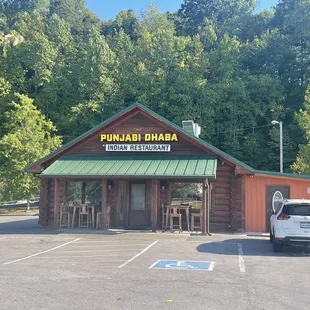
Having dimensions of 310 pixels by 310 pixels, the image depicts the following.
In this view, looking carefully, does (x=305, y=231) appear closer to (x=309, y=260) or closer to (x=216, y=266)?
(x=309, y=260)

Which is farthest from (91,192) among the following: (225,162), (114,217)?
(225,162)

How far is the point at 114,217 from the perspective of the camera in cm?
2147

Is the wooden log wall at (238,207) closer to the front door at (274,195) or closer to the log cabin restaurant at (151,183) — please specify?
the log cabin restaurant at (151,183)

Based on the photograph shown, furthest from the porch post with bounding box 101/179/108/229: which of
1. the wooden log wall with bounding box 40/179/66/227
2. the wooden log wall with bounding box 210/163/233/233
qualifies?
the wooden log wall with bounding box 210/163/233/233

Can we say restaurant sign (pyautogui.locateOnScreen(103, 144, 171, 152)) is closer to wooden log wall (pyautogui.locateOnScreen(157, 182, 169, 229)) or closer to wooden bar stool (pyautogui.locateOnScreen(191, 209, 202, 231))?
wooden log wall (pyautogui.locateOnScreen(157, 182, 169, 229))

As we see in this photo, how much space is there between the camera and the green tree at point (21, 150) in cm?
3606

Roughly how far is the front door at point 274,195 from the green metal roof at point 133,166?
290cm

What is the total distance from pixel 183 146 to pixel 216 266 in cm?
1022

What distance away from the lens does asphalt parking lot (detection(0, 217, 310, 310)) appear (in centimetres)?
756

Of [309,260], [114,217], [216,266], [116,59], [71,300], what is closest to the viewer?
[71,300]

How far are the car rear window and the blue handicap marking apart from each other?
3633mm

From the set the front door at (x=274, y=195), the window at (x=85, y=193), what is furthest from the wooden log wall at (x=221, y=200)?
the window at (x=85, y=193)

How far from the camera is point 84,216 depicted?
71.3 feet

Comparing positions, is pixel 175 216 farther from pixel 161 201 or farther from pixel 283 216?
pixel 283 216
